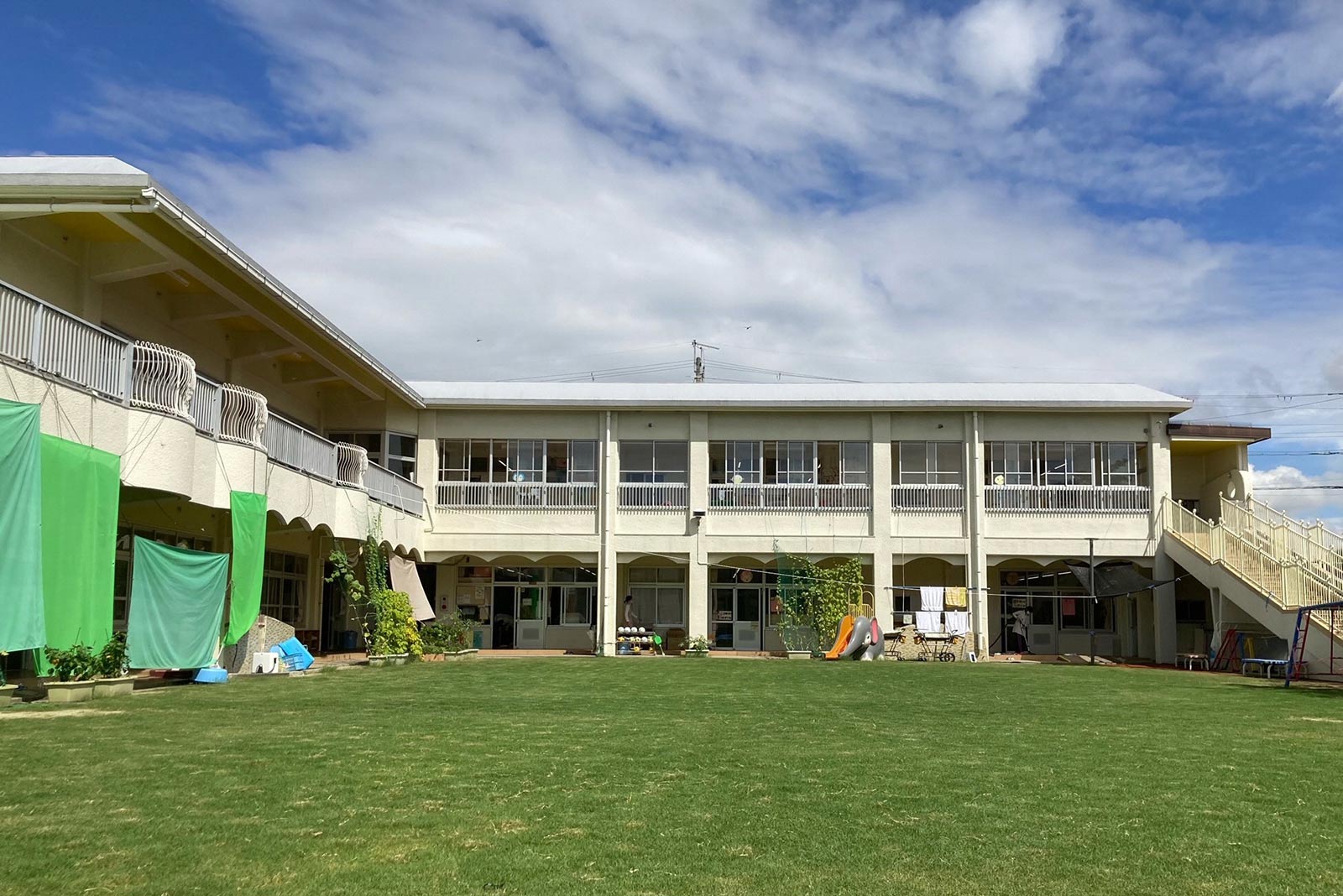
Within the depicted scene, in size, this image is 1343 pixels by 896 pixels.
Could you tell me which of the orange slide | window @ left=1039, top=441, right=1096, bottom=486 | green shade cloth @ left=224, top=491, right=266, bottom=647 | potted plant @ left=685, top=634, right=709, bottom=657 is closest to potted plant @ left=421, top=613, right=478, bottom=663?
potted plant @ left=685, top=634, right=709, bottom=657

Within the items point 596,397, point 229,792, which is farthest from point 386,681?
point 596,397

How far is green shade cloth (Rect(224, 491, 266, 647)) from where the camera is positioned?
18.7 m

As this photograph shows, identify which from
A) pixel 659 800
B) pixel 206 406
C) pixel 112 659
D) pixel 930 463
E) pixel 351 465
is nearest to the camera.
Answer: pixel 659 800

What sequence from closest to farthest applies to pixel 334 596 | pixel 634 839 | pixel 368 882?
pixel 368 882, pixel 634 839, pixel 334 596

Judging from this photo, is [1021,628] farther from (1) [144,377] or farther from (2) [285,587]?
(1) [144,377]

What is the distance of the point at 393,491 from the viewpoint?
28906mm

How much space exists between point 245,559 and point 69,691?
5.02 metres

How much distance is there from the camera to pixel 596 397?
1297 inches

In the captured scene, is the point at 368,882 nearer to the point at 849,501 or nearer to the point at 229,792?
the point at 229,792

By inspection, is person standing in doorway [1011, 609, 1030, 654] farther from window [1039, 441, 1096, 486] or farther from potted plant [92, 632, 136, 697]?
potted plant [92, 632, 136, 697]

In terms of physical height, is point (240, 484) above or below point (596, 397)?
below

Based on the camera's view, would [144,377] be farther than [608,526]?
No

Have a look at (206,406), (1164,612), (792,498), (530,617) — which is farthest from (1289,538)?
(206,406)

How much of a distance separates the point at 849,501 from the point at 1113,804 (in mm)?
24978
